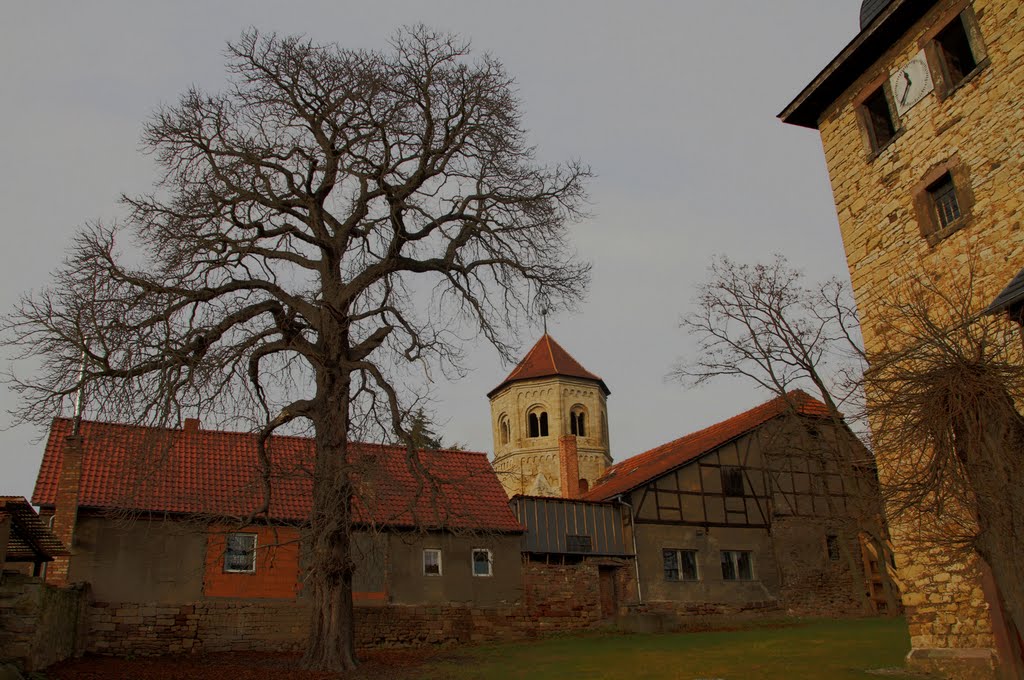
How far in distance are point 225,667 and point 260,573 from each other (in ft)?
13.4

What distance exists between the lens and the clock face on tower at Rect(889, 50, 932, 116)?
1329 cm

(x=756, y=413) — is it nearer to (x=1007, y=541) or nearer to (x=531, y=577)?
(x=531, y=577)

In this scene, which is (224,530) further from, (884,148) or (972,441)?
(972,441)

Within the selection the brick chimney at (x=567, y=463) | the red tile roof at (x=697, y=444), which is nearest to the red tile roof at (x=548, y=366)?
the brick chimney at (x=567, y=463)

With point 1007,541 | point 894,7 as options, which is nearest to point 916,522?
point 1007,541

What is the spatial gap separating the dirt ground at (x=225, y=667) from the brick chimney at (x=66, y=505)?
2.07 m

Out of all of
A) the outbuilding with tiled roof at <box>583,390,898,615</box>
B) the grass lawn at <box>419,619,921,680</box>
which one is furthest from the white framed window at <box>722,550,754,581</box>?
the grass lawn at <box>419,619,921,680</box>

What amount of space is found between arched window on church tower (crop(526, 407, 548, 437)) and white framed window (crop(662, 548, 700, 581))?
63.6 ft

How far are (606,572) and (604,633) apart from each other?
219cm

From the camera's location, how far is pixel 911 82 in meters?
13.6

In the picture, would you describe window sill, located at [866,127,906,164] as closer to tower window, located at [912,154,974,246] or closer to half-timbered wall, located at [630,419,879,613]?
tower window, located at [912,154,974,246]

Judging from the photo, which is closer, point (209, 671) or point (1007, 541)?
point (1007, 541)

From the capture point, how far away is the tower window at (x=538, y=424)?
44.2 meters

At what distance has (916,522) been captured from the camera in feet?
41.1
